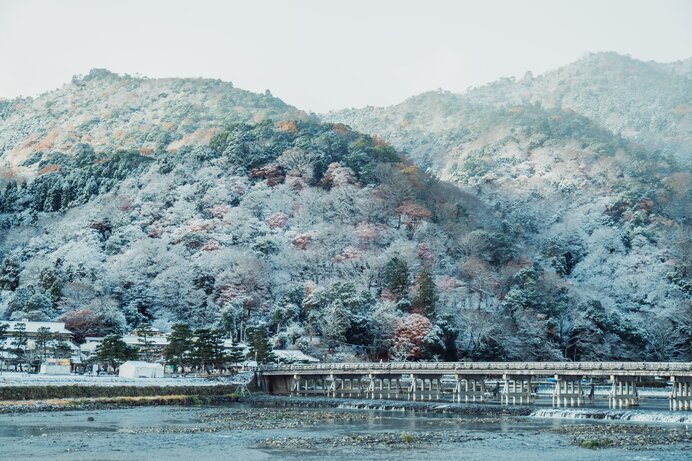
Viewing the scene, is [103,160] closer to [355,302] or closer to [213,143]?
[213,143]

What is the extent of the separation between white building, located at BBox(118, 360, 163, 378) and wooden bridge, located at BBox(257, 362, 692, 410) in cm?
794

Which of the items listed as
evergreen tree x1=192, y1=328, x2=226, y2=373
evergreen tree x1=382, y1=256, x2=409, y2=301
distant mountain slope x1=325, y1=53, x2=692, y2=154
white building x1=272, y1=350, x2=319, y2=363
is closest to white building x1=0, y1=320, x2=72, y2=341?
evergreen tree x1=192, y1=328, x2=226, y2=373

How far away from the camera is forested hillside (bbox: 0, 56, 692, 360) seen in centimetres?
8050

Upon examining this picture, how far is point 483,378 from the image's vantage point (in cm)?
6016

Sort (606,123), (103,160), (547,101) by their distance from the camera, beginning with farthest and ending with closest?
(547,101) → (606,123) → (103,160)

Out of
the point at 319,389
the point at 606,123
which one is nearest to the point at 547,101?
the point at 606,123

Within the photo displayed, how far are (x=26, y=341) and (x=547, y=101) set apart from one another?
13968 cm

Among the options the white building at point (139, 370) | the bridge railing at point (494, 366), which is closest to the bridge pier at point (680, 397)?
the bridge railing at point (494, 366)

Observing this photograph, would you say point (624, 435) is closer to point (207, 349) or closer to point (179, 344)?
point (207, 349)

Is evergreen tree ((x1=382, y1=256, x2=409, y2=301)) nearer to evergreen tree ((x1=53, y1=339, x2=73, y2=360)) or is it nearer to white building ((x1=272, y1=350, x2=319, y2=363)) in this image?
white building ((x1=272, y1=350, x2=319, y2=363))

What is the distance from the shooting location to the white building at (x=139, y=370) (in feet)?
208

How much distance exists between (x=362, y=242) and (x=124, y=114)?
78.9 meters

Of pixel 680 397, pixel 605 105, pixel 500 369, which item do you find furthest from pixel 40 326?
pixel 605 105

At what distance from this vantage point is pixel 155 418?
160 ft
